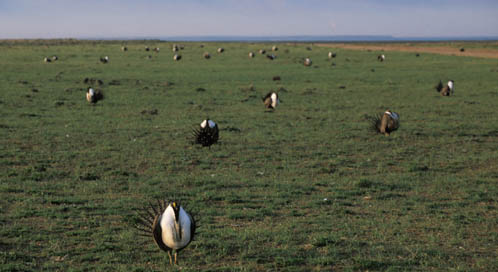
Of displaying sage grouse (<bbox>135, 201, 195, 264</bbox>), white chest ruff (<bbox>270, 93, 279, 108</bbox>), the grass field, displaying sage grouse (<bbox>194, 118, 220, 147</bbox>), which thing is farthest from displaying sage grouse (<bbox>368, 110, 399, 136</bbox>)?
displaying sage grouse (<bbox>135, 201, 195, 264</bbox>)

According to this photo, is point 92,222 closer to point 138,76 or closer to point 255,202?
point 255,202

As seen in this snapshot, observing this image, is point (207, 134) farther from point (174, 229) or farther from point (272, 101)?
point (174, 229)

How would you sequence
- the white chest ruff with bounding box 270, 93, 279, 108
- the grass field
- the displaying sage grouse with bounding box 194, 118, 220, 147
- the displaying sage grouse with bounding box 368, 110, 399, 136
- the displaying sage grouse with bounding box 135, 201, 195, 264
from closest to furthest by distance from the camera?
the displaying sage grouse with bounding box 135, 201, 195, 264, the grass field, the displaying sage grouse with bounding box 194, 118, 220, 147, the displaying sage grouse with bounding box 368, 110, 399, 136, the white chest ruff with bounding box 270, 93, 279, 108

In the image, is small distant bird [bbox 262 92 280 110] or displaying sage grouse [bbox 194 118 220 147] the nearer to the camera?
displaying sage grouse [bbox 194 118 220 147]

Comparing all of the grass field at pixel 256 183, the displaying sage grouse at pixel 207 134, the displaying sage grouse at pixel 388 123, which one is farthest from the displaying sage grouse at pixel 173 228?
the displaying sage grouse at pixel 388 123

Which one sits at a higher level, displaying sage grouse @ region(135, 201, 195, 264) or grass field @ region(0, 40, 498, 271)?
displaying sage grouse @ region(135, 201, 195, 264)

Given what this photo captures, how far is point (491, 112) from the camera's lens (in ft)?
67.2

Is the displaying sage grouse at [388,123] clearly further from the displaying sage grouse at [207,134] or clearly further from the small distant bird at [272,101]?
the small distant bird at [272,101]

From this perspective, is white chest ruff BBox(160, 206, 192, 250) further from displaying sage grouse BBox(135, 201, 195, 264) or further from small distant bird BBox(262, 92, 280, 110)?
small distant bird BBox(262, 92, 280, 110)

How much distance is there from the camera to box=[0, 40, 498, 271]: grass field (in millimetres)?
7074

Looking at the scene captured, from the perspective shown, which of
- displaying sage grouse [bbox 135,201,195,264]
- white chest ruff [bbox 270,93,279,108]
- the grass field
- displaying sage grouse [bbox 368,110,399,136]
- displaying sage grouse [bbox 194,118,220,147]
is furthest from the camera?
white chest ruff [bbox 270,93,279,108]

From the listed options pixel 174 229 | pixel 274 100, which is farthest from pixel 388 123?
pixel 174 229

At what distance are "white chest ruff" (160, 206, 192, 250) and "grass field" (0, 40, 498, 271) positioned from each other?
682 mm

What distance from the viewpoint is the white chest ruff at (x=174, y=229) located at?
5.83m
